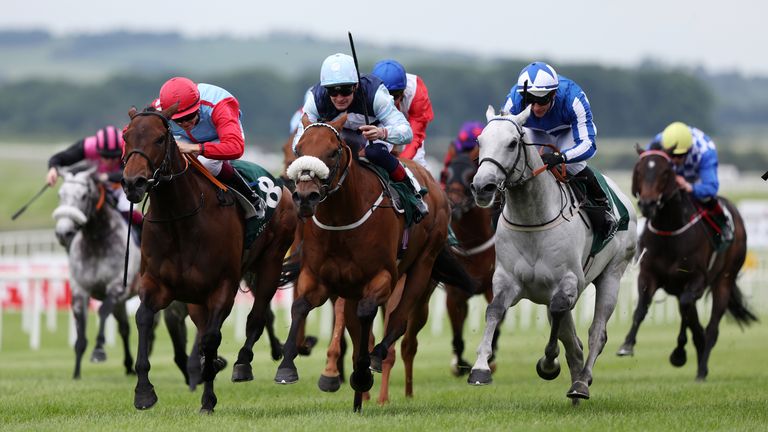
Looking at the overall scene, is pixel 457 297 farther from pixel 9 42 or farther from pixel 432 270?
pixel 9 42

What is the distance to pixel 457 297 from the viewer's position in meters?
12.9

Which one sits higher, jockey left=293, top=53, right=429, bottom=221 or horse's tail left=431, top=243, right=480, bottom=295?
jockey left=293, top=53, right=429, bottom=221

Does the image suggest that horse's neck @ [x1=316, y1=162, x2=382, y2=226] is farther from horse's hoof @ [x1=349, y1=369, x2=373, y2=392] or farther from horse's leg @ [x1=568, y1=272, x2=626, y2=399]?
horse's leg @ [x1=568, y1=272, x2=626, y2=399]

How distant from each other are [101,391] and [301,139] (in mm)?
4093

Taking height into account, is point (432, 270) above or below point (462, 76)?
below

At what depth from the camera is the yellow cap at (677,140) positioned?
42.8 ft

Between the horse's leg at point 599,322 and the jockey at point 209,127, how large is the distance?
2.37m

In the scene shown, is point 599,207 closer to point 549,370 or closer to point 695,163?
point 549,370

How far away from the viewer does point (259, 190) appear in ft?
31.1

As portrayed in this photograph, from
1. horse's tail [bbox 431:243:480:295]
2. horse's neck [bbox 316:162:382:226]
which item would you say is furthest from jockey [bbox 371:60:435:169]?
horse's neck [bbox 316:162:382:226]

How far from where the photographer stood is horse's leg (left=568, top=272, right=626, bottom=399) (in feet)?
29.0

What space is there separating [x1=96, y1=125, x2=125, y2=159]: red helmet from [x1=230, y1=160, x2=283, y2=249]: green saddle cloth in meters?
4.16

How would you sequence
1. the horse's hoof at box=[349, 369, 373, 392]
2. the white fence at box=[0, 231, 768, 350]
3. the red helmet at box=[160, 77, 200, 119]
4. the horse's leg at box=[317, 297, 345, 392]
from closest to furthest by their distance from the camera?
the horse's hoof at box=[349, 369, 373, 392]
the horse's leg at box=[317, 297, 345, 392]
the red helmet at box=[160, 77, 200, 119]
the white fence at box=[0, 231, 768, 350]

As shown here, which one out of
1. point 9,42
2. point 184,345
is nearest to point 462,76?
point 184,345
